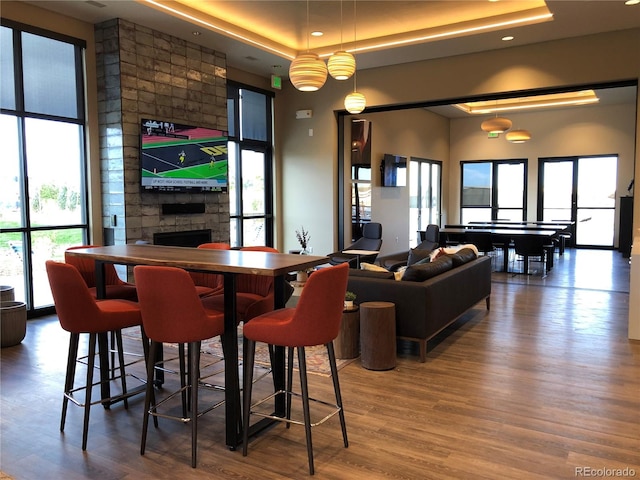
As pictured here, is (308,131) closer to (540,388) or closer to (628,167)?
(540,388)

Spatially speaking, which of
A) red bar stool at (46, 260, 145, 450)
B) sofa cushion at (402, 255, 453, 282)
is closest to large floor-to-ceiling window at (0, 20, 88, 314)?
red bar stool at (46, 260, 145, 450)

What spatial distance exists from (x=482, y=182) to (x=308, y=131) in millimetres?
6857

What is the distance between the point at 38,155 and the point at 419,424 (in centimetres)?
519

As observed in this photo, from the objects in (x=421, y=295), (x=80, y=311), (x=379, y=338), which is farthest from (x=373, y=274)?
(x=80, y=311)

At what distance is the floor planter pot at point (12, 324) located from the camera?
15.9ft

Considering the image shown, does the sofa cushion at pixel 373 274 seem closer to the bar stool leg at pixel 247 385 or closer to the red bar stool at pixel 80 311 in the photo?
the bar stool leg at pixel 247 385

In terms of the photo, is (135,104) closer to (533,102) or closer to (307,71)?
(307,71)

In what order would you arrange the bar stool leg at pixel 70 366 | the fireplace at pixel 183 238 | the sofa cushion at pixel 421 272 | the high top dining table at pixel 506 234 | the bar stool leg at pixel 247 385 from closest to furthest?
the bar stool leg at pixel 247 385
the bar stool leg at pixel 70 366
the sofa cushion at pixel 421 272
the fireplace at pixel 183 238
the high top dining table at pixel 506 234

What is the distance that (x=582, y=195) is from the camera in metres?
13.0

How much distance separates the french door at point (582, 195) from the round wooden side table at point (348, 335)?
10.5m

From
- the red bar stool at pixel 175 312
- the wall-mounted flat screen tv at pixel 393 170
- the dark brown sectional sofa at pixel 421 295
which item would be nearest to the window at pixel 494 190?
the wall-mounted flat screen tv at pixel 393 170

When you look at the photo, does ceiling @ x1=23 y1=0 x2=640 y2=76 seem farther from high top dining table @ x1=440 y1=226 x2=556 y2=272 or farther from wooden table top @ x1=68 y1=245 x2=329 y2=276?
wooden table top @ x1=68 y1=245 x2=329 y2=276

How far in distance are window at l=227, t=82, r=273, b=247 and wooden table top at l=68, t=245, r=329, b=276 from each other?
16.9 feet

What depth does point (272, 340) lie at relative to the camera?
272cm
